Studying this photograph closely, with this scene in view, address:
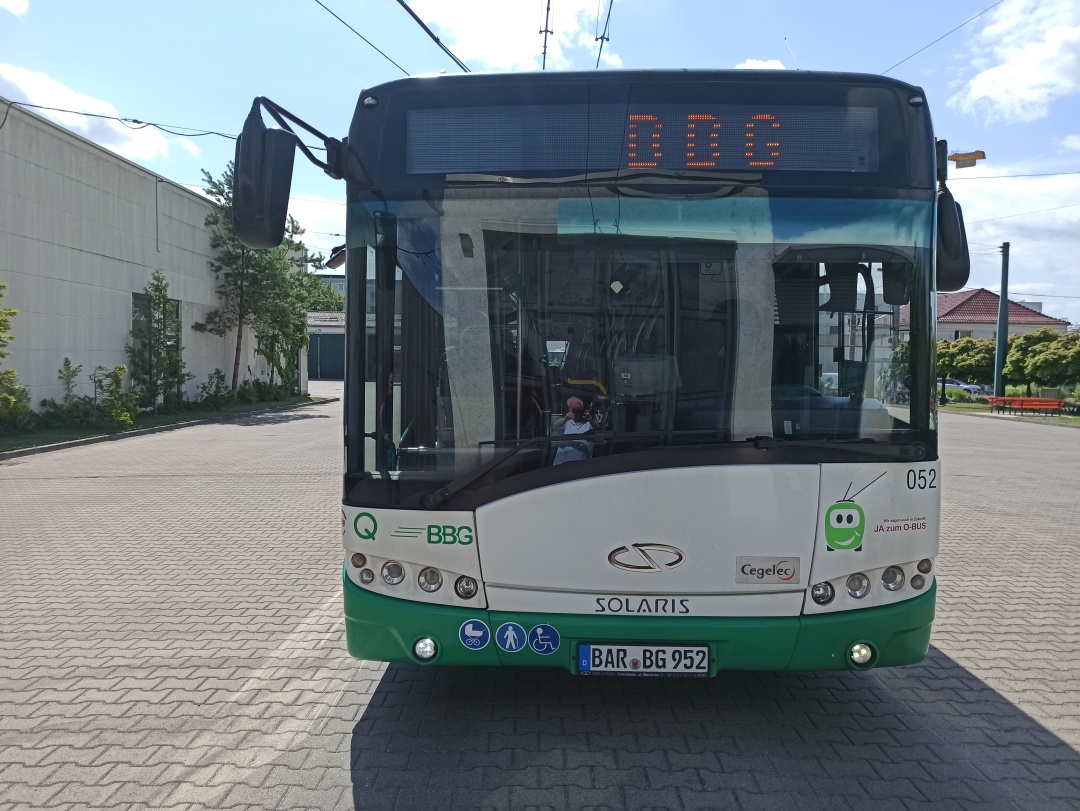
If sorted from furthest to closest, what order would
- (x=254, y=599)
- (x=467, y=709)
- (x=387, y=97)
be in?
(x=254, y=599) → (x=467, y=709) → (x=387, y=97)

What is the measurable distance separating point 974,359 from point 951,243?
52061 mm

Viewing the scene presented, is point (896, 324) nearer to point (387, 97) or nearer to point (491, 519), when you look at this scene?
point (491, 519)

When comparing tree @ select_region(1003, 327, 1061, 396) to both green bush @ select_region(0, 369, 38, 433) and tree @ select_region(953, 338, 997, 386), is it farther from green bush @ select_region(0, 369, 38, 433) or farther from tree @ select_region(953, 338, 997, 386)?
green bush @ select_region(0, 369, 38, 433)

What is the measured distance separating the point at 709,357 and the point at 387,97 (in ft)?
6.03

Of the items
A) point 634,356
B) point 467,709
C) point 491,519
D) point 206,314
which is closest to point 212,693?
point 467,709

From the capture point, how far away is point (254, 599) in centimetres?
675

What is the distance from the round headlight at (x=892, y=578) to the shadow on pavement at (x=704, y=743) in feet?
2.37

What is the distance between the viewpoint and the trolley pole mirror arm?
4.06m

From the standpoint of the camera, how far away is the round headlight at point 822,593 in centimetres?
396

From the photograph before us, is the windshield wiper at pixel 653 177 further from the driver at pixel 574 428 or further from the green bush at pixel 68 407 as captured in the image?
the green bush at pixel 68 407

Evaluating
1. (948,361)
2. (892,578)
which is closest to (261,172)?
(892,578)

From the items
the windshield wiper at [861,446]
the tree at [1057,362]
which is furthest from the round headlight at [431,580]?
the tree at [1057,362]

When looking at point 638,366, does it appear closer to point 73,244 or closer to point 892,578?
point 892,578

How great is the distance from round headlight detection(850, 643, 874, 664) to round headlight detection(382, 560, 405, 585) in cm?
198
